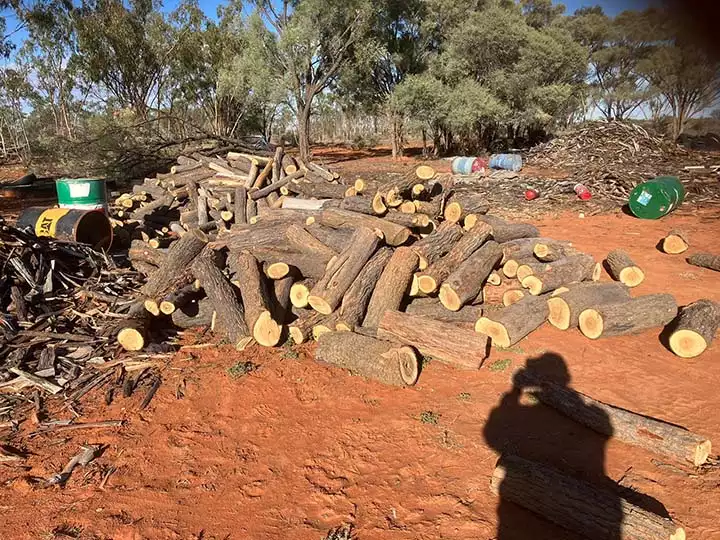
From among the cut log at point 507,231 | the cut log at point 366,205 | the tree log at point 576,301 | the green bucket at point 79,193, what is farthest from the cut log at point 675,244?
the green bucket at point 79,193

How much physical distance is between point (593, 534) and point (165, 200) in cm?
1053

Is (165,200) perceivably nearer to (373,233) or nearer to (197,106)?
(373,233)

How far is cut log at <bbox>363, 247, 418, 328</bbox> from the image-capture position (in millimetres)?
5301

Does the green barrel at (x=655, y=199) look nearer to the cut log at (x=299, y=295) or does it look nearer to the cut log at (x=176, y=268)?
the cut log at (x=299, y=295)

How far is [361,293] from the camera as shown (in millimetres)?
5414

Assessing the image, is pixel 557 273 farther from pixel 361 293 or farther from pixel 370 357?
pixel 370 357

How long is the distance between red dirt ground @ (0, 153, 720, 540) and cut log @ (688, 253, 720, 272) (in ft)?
10.5

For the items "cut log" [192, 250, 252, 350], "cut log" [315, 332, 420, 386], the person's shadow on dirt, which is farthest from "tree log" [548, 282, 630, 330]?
"cut log" [192, 250, 252, 350]

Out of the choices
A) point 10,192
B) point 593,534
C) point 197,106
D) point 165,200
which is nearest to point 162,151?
point 10,192

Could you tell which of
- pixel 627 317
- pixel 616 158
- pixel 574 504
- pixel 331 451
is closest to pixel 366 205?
pixel 627 317

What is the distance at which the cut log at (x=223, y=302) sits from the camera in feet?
16.6

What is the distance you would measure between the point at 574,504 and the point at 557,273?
157 inches

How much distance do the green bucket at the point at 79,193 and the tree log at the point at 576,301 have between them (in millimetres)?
8127

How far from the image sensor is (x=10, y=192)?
53.5ft
